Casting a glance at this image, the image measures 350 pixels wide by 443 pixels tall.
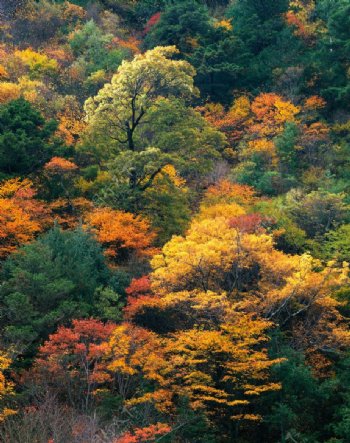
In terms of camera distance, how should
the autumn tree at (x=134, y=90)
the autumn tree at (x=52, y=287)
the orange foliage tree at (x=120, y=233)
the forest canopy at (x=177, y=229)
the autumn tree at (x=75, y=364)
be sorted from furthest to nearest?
the autumn tree at (x=134, y=90) → the orange foliage tree at (x=120, y=233) → the autumn tree at (x=52, y=287) → the forest canopy at (x=177, y=229) → the autumn tree at (x=75, y=364)

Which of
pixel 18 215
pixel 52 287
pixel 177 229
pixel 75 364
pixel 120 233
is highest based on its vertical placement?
pixel 18 215

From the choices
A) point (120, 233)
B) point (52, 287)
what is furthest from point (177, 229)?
point (52, 287)

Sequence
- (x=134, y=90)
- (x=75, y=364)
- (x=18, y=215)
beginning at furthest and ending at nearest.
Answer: (x=134, y=90) → (x=18, y=215) → (x=75, y=364)

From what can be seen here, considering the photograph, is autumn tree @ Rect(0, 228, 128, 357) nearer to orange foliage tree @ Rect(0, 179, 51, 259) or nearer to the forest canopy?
the forest canopy

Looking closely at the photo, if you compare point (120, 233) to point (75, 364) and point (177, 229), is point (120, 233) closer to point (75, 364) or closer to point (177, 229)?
point (177, 229)

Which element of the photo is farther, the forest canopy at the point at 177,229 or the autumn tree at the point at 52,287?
the autumn tree at the point at 52,287

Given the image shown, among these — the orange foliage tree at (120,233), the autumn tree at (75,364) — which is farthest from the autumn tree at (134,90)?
the autumn tree at (75,364)

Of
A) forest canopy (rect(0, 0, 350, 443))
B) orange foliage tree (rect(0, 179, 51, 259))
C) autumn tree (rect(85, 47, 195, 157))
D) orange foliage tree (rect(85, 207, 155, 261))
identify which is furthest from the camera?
autumn tree (rect(85, 47, 195, 157))

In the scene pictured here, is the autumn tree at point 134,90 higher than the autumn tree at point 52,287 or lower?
higher

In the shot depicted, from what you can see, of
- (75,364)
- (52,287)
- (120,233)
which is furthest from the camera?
(120,233)

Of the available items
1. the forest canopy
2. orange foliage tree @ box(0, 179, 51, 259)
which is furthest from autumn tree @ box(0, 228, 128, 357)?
orange foliage tree @ box(0, 179, 51, 259)

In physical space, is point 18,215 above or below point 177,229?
above

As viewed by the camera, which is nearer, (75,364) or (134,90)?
(75,364)

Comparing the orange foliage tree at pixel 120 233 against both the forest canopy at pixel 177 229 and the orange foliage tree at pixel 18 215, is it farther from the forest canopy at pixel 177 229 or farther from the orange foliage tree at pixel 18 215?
the orange foliage tree at pixel 18 215
